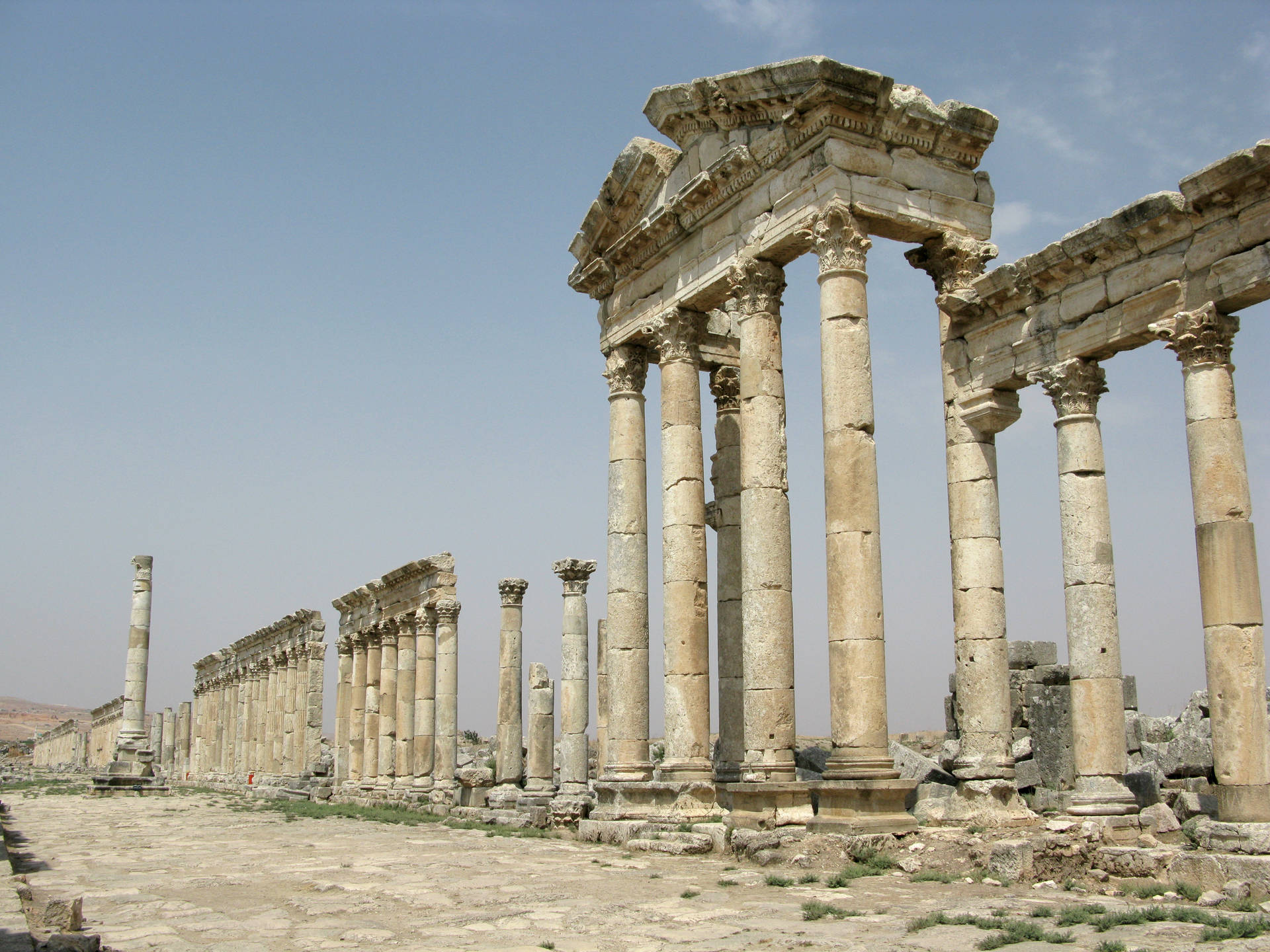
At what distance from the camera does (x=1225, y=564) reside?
498 inches

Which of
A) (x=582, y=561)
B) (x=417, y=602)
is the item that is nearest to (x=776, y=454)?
(x=582, y=561)

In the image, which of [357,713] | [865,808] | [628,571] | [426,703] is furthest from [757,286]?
[357,713]

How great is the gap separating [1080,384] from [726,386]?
275 inches

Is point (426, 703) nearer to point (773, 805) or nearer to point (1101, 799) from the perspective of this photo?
point (773, 805)

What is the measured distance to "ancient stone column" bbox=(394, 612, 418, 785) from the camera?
3394 centimetres

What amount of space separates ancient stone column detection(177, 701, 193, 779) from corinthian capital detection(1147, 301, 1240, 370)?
6310cm

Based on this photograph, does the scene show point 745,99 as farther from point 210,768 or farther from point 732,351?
point 210,768

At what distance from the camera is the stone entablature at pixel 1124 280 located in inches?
493

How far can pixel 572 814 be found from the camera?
21734mm

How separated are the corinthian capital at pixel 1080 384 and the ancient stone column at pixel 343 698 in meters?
29.9

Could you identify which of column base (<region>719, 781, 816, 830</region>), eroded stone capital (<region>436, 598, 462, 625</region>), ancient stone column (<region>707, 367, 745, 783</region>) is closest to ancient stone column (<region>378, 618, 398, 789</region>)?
eroded stone capital (<region>436, 598, 462, 625</region>)

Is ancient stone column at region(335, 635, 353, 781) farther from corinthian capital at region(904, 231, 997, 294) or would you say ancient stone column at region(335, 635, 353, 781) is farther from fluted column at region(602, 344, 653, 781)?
corinthian capital at region(904, 231, 997, 294)

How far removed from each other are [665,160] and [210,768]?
49.3m

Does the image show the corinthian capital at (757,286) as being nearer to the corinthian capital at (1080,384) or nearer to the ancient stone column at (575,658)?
the corinthian capital at (1080,384)
